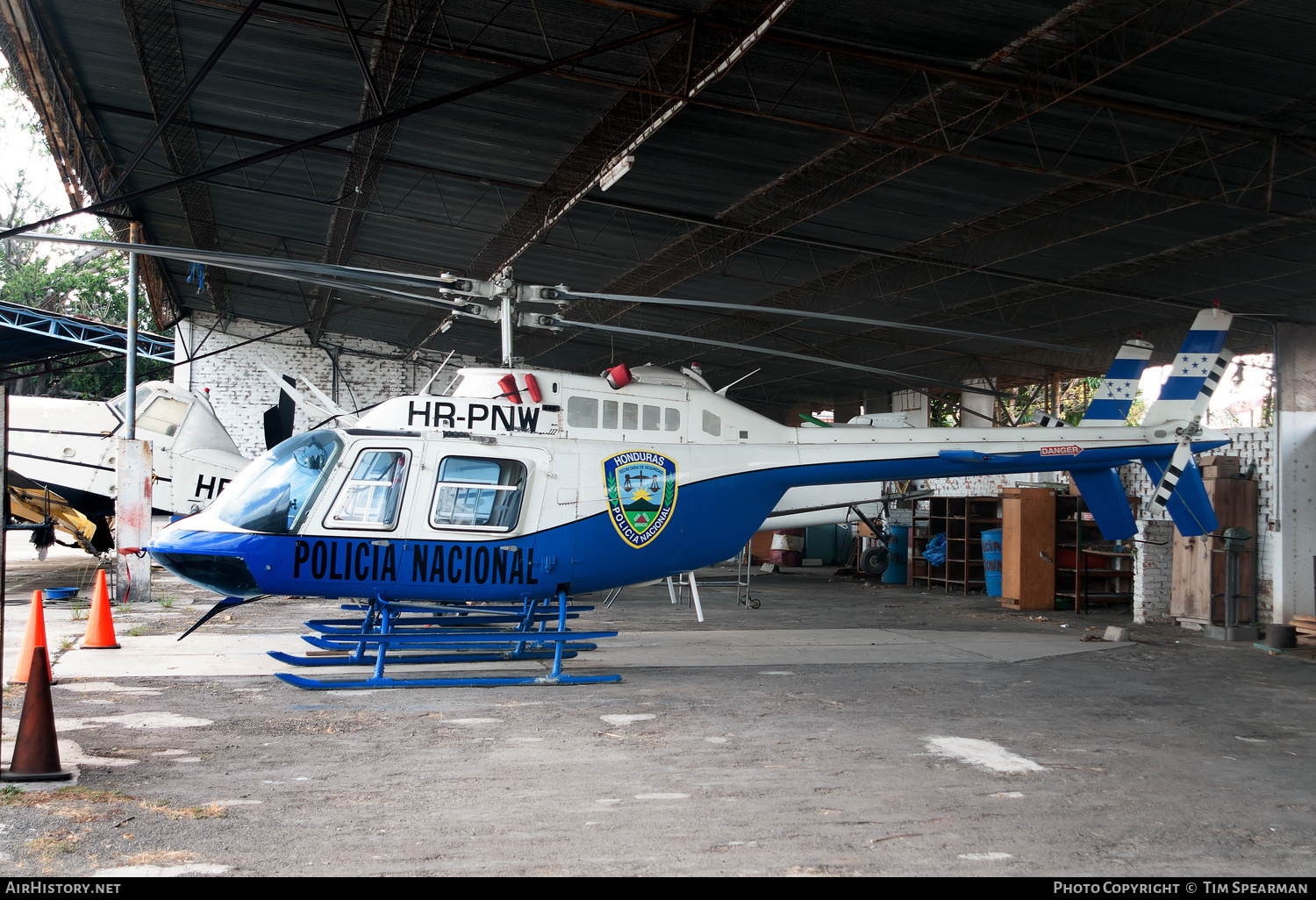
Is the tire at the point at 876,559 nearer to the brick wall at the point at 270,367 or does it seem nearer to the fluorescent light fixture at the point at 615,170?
the fluorescent light fixture at the point at 615,170

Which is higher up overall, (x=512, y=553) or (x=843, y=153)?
(x=843, y=153)

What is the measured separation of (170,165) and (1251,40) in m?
15.5

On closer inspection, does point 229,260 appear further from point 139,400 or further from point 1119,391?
point 139,400

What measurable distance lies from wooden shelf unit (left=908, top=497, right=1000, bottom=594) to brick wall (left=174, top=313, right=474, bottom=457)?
1486 cm

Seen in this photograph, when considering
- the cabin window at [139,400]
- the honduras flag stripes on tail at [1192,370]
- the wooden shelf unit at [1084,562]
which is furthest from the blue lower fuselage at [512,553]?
the cabin window at [139,400]

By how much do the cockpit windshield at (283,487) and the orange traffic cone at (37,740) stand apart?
9.85 feet

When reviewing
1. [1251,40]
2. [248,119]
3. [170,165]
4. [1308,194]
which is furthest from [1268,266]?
[170,165]

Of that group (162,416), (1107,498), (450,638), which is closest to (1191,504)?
(1107,498)

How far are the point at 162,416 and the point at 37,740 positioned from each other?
13.2 meters

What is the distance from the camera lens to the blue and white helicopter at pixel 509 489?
7.92 m

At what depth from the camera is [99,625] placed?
9.16 metres

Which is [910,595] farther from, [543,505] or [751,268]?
[543,505]

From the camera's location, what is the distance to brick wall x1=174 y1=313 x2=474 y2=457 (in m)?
27.7

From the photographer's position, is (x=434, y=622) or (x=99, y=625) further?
(x=434, y=622)
